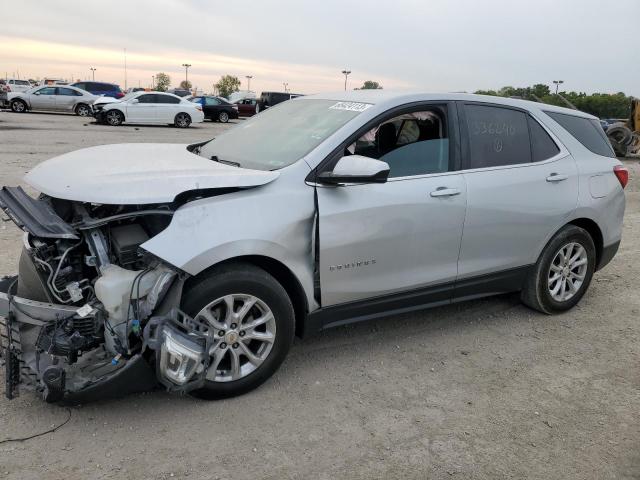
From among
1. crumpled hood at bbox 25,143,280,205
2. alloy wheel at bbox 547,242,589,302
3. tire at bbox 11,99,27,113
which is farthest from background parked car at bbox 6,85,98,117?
alloy wheel at bbox 547,242,589,302

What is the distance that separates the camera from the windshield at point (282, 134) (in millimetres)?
3623

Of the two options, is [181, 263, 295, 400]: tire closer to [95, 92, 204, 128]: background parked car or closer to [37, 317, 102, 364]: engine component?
[37, 317, 102, 364]: engine component

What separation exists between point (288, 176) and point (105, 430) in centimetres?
174

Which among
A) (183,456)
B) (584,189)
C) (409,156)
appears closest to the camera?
(183,456)

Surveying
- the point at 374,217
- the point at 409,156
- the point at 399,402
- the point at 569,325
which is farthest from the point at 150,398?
the point at 569,325

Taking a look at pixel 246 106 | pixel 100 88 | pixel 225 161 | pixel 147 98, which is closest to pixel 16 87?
pixel 100 88

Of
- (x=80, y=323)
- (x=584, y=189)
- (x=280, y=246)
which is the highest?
(x=584, y=189)

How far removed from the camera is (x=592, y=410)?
346cm

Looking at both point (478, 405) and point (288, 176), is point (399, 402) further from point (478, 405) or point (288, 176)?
point (288, 176)

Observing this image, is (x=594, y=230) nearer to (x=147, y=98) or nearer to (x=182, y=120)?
(x=147, y=98)

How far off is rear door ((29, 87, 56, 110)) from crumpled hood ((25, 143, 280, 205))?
2781 cm

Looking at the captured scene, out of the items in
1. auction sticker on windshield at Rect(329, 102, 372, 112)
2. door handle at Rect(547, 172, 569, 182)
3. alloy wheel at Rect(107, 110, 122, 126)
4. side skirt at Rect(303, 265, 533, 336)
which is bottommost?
side skirt at Rect(303, 265, 533, 336)

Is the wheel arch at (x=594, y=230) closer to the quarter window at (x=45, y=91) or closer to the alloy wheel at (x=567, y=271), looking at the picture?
the alloy wheel at (x=567, y=271)

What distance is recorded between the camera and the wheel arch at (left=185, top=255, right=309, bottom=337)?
315 cm
